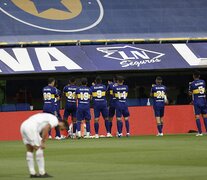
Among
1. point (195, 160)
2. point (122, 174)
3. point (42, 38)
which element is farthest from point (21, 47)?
point (122, 174)

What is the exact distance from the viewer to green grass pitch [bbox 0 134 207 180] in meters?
17.0

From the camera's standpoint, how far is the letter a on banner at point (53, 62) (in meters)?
37.2

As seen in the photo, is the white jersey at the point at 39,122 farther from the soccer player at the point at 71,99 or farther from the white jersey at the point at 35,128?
the soccer player at the point at 71,99

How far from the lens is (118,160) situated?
20.8 metres

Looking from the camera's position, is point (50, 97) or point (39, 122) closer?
point (39, 122)

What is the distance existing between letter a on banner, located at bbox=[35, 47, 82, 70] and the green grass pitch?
8646 millimetres

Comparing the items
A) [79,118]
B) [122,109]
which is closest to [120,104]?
[122,109]

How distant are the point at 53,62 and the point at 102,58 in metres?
2.22

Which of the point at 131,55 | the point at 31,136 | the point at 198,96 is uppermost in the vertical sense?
the point at 131,55

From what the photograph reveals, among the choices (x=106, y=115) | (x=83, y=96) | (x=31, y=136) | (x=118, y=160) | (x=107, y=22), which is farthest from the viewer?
(x=107, y=22)

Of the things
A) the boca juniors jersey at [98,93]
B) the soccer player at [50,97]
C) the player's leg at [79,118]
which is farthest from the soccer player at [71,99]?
the soccer player at [50,97]

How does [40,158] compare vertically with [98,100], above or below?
below

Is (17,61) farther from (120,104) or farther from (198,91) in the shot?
(198,91)

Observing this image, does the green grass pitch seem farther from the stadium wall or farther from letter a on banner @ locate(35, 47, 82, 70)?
letter a on banner @ locate(35, 47, 82, 70)
